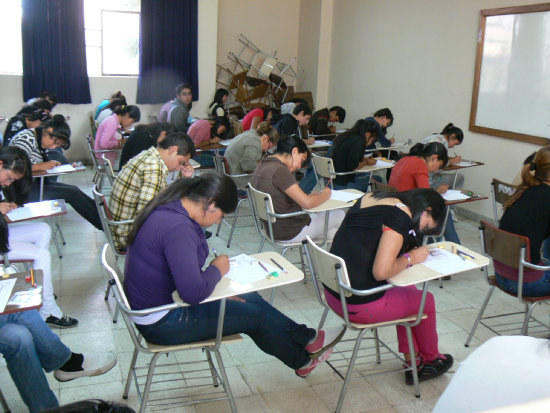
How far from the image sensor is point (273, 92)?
9.30 meters

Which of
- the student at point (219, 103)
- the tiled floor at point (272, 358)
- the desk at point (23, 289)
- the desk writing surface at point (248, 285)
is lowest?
the tiled floor at point (272, 358)

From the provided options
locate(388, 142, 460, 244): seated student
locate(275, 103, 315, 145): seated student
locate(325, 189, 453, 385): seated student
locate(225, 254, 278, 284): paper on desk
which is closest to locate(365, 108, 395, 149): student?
locate(275, 103, 315, 145): seated student

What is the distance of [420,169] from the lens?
13.3 feet

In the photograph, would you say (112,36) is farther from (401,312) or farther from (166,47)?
(401,312)

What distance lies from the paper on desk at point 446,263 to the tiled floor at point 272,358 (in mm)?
658

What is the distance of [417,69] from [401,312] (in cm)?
490

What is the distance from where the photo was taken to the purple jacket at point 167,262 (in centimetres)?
210

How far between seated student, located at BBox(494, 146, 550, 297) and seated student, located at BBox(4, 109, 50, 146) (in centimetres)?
392

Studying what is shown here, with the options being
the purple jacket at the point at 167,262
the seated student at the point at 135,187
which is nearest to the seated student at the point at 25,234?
the seated student at the point at 135,187

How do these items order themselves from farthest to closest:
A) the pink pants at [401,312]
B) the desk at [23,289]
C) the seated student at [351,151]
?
the seated student at [351,151], the pink pants at [401,312], the desk at [23,289]

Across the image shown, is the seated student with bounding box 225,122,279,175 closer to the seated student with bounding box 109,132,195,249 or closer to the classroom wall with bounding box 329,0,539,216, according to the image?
the seated student with bounding box 109,132,195,249

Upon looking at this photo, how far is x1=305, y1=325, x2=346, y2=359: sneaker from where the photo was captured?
8.41 feet

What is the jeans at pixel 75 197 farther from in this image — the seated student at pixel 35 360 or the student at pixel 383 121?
the student at pixel 383 121

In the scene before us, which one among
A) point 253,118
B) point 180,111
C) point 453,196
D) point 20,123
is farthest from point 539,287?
point 180,111
